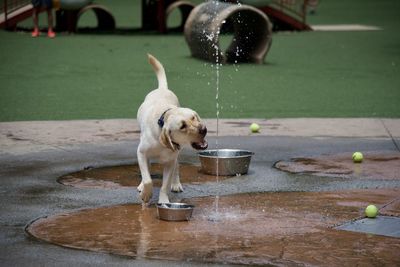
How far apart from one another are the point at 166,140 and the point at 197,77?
1178 cm

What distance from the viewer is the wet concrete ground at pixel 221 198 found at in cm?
780

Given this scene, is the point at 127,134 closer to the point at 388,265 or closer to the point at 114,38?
the point at 388,265

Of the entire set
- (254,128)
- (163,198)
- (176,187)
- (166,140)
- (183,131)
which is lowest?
(254,128)

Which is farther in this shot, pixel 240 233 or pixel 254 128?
pixel 254 128

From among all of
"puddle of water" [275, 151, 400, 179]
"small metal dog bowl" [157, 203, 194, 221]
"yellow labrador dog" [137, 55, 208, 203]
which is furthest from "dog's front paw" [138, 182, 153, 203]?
"puddle of water" [275, 151, 400, 179]

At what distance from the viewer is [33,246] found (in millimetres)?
8133

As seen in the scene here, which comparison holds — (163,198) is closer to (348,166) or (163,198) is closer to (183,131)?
(183,131)

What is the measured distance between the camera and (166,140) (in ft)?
29.4

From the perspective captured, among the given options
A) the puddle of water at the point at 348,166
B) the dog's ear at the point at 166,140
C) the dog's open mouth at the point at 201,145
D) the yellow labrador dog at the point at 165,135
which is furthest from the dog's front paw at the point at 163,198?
the puddle of water at the point at 348,166

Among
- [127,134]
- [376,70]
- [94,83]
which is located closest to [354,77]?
[376,70]

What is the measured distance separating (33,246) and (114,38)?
21.2 metres

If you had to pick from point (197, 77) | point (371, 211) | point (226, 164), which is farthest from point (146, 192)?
point (197, 77)

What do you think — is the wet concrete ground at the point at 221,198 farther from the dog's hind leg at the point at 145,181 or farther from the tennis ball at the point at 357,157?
the tennis ball at the point at 357,157

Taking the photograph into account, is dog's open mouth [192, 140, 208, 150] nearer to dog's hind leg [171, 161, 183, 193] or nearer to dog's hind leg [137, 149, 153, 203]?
dog's hind leg [137, 149, 153, 203]
